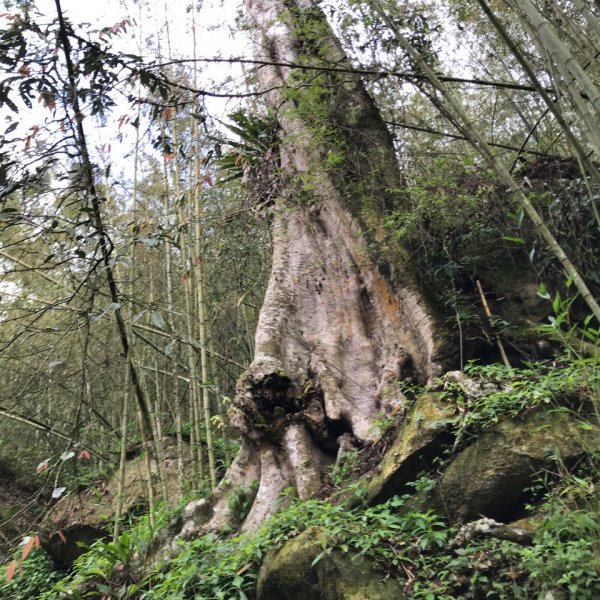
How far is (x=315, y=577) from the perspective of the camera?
2479 mm

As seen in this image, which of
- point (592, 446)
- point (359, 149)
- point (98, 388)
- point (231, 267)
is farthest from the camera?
point (98, 388)

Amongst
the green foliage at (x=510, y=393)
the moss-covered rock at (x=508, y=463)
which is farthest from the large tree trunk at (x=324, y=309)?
the moss-covered rock at (x=508, y=463)

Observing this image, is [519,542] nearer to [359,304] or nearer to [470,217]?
[359,304]

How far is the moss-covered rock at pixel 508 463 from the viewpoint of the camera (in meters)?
2.52

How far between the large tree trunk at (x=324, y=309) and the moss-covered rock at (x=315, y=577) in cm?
83

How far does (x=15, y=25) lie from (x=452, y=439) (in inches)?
111

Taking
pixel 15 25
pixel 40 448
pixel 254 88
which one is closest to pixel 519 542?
pixel 15 25

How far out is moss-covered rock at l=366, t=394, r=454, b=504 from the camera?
2.88 metres

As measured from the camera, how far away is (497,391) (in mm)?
2963

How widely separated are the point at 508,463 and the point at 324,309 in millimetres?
2097

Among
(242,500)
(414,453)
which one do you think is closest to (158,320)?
(414,453)

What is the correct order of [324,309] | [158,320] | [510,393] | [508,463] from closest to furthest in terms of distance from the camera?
[158,320]
[508,463]
[510,393]
[324,309]

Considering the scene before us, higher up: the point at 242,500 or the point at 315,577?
the point at 242,500

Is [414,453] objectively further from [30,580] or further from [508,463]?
[30,580]
